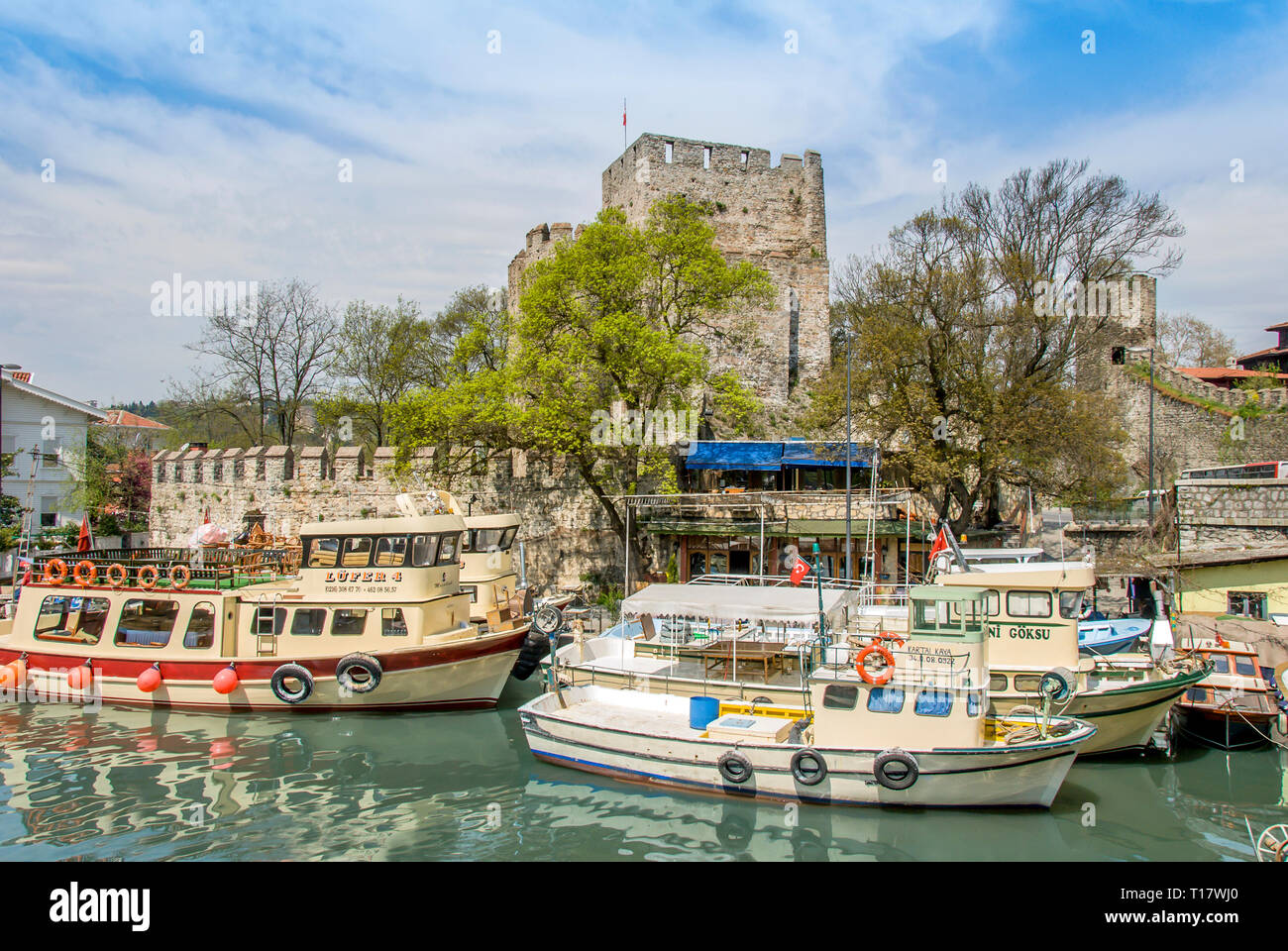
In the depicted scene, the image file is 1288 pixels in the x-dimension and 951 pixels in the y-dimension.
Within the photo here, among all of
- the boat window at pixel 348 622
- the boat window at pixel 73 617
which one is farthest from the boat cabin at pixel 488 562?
the boat window at pixel 73 617

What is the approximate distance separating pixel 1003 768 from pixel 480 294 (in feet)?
130

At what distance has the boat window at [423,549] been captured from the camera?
16.8 meters

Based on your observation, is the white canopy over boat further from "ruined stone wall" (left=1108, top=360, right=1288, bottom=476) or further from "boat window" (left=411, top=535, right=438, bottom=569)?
"ruined stone wall" (left=1108, top=360, right=1288, bottom=476)

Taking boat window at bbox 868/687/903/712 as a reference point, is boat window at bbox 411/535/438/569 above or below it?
above

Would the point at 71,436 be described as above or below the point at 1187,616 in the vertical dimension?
above

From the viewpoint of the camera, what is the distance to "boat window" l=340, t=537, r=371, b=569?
1702cm

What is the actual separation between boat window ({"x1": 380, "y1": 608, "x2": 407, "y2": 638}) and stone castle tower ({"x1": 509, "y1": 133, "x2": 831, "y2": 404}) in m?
18.6

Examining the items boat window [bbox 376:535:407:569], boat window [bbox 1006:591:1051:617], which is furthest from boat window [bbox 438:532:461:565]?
boat window [bbox 1006:591:1051:617]

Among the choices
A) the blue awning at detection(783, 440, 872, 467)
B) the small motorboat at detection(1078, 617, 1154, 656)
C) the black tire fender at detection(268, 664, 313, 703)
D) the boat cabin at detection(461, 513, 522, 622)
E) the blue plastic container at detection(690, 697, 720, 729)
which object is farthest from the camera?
the blue awning at detection(783, 440, 872, 467)

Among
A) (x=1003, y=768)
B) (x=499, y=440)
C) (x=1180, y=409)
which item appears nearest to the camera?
(x=1003, y=768)
